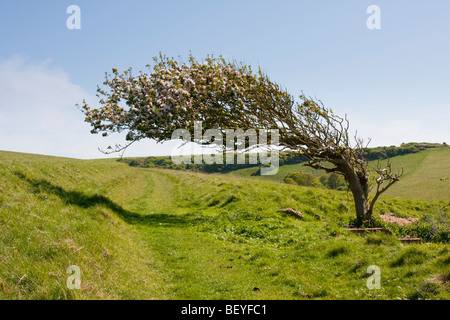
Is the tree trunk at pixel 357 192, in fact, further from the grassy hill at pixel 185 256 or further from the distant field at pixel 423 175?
the distant field at pixel 423 175

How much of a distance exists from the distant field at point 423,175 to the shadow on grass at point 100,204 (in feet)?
82.1

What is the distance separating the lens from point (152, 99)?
21.7 m

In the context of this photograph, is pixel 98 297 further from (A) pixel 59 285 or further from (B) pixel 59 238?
(B) pixel 59 238

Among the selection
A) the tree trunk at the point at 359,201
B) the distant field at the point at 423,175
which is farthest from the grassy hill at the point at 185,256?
the distant field at the point at 423,175

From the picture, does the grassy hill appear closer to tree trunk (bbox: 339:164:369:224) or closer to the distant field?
tree trunk (bbox: 339:164:369:224)

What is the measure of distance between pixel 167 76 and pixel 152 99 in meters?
2.04

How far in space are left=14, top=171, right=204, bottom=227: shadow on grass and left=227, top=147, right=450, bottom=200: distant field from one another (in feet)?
82.1

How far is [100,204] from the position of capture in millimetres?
17766

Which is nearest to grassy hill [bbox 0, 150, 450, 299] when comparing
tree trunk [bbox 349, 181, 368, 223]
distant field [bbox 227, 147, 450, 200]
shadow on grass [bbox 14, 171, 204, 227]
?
shadow on grass [bbox 14, 171, 204, 227]

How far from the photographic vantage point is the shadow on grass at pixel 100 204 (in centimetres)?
1550

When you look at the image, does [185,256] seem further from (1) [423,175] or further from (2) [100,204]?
(1) [423,175]

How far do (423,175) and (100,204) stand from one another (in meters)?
78.8

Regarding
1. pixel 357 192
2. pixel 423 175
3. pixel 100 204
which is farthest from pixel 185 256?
pixel 423 175
